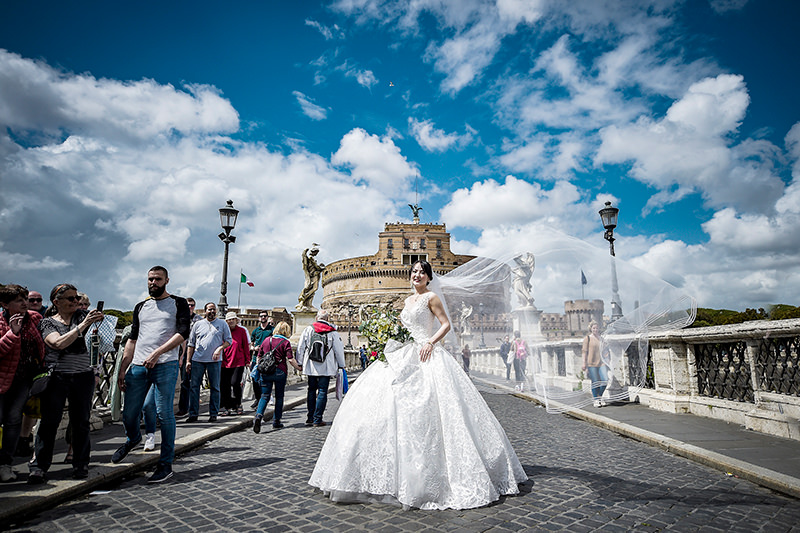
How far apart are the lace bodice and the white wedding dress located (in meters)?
0.24

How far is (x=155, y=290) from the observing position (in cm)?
436

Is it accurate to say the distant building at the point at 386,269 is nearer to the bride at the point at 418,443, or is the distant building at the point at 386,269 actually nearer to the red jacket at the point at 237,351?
the red jacket at the point at 237,351

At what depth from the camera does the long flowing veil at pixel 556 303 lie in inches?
215

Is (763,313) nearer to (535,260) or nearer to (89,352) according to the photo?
(535,260)

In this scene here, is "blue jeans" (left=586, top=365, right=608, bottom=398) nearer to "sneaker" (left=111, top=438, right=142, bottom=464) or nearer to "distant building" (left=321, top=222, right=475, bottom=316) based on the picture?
A: "sneaker" (left=111, top=438, right=142, bottom=464)

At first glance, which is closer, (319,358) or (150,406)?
(150,406)

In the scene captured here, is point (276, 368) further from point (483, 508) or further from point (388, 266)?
point (388, 266)

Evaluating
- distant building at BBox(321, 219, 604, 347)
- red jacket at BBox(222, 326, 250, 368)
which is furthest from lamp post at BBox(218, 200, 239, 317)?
distant building at BBox(321, 219, 604, 347)

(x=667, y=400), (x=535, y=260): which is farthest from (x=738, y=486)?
(x=667, y=400)

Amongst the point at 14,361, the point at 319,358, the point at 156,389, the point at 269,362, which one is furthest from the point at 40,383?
the point at 319,358

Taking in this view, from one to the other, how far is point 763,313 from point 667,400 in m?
18.3

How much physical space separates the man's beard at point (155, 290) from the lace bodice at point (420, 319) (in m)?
2.46

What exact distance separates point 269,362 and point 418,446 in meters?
4.24

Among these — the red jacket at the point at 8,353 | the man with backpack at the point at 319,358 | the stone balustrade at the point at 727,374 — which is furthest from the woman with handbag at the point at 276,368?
the stone balustrade at the point at 727,374
